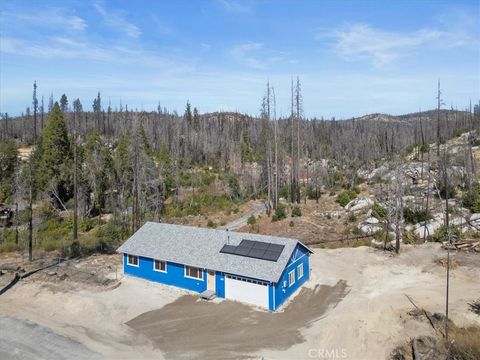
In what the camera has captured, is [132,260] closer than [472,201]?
Yes

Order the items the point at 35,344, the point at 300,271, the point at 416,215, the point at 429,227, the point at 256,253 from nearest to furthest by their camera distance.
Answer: the point at 35,344 → the point at 256,253 → the point at 300,271 → the point at 429,227 → the point at 416,215

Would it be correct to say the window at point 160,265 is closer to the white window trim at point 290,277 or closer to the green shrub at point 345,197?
the white window trim at point 290,277

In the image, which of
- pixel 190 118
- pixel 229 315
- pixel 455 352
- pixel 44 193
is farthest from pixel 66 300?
pixel 190 118

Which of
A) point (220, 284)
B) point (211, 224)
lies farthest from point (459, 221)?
point (220, 284)
